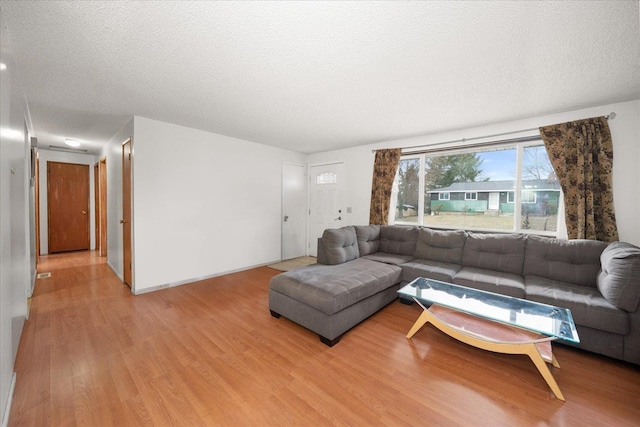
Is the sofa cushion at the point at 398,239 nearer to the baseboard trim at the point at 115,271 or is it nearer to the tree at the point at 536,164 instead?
the tree at the point at 536,164

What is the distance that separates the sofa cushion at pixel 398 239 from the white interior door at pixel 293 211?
85.6 inches

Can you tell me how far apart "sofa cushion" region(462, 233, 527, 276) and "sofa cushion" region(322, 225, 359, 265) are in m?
1.57

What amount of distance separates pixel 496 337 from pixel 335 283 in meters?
1.39

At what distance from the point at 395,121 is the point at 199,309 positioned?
3577 mm

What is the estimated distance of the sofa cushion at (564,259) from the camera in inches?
98.9

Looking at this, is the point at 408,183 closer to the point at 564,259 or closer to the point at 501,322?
the point at 564,259

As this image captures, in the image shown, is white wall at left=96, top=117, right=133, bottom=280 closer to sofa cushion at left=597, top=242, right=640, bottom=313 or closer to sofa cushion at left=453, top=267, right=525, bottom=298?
sofa cushion at left=453, top=267, right=525, bottom=298

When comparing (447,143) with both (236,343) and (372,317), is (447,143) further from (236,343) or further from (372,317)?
(236,343)

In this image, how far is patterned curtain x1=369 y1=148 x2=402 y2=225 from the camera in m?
A: 4.35

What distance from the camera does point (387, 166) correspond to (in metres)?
4.40

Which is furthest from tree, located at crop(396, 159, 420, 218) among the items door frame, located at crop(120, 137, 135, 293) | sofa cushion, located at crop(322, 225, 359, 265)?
door frame, located at crop(120, 137, 135, 293)

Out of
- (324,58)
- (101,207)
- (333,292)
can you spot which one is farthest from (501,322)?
(101,207)

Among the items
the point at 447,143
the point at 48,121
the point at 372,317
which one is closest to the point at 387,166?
the point at 447,143

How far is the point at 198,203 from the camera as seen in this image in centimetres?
388
